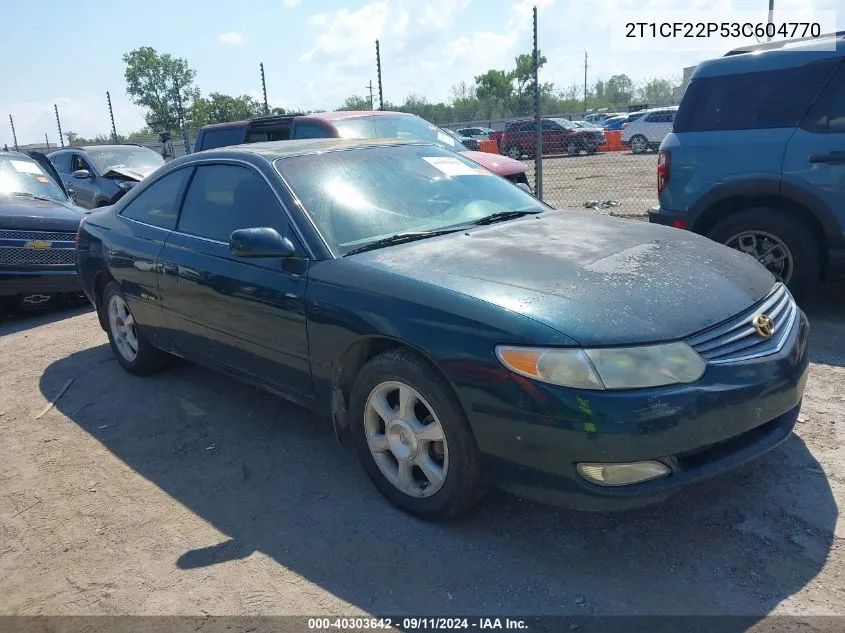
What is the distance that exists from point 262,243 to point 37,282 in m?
5.02

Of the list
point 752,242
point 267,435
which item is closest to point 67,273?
point 267,435

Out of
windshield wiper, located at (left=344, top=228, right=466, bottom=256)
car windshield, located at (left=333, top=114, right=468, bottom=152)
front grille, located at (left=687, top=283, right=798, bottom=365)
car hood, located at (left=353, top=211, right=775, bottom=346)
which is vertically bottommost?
front grille, located at (left=687, top=283, right=798, bottom=365)

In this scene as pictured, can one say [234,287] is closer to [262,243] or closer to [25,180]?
[262,243]

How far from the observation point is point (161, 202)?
4.57 meters

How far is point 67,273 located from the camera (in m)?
7.30

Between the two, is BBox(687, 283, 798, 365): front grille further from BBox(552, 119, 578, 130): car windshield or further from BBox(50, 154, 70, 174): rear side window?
BBox(552, 119, 578, 130): car windshield

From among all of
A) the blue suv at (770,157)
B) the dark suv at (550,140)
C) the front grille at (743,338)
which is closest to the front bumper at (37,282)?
the blue suv at (770,157)

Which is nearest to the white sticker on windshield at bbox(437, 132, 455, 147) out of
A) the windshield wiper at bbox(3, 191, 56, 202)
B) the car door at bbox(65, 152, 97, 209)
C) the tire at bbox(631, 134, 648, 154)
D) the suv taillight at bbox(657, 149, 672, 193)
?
the suv taillight at bbox(657, 149, 672, 193)

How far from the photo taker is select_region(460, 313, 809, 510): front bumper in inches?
94.7

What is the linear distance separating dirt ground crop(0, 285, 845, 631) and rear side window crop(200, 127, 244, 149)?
6.14 m

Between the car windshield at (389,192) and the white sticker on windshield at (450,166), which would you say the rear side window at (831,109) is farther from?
the white sticker on windshield at (450,166)

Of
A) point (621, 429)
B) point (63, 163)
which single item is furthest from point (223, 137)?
point (621, 429)

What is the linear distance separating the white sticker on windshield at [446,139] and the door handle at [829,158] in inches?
196

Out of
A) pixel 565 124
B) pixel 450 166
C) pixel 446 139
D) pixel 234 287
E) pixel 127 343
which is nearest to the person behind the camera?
pixel 234 287
